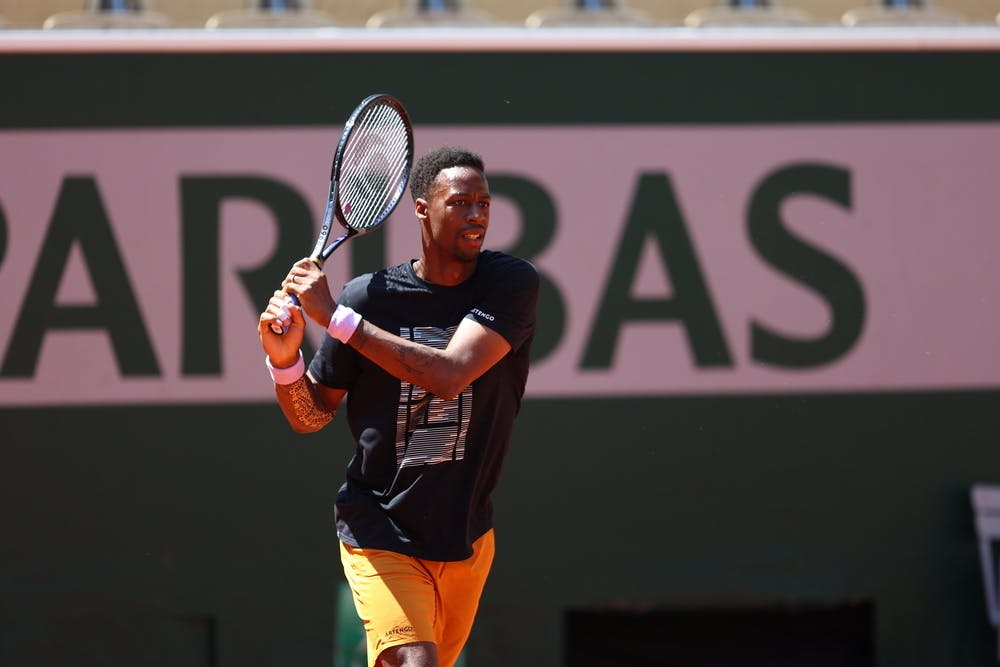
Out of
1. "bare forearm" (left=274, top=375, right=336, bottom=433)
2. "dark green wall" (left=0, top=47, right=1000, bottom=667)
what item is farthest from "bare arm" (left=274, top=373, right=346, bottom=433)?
"dark green wall" (left=0, top=47, right=1000, bottom=667)

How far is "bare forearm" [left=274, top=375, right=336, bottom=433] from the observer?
3.25 metres

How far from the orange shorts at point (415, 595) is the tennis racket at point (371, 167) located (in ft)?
2.62

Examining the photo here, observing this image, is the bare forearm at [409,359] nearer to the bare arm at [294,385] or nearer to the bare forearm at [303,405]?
the bare arm at [294,385]

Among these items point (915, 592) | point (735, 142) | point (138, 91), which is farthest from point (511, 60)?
point (915, 592)

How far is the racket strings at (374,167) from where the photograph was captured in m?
3.43

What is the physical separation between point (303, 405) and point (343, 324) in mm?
338

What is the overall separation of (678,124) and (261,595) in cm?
248

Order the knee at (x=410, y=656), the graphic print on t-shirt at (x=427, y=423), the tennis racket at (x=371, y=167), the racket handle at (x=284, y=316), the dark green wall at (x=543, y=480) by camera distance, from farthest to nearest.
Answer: the dark green wall at (x=543, y=480), the tennis racket at (x=371, y=167), the graphic print on t-shirt at (x=427, y=423), the knee at (x=410, y=656), the racket handle at (x=284, y=316)

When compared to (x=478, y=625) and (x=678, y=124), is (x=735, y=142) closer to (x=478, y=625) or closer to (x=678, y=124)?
(x=678, y=124)

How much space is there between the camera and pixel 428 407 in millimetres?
3271

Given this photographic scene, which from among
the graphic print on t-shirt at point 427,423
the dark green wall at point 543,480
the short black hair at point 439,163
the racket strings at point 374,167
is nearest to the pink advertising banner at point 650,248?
the dark green wall at point 543,480

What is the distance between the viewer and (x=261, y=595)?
17.3ft

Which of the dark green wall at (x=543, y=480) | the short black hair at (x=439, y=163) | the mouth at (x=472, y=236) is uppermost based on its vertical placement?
the short black hair at (x=439, y=163)

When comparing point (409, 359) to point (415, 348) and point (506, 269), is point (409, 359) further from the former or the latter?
point (506, 269)
